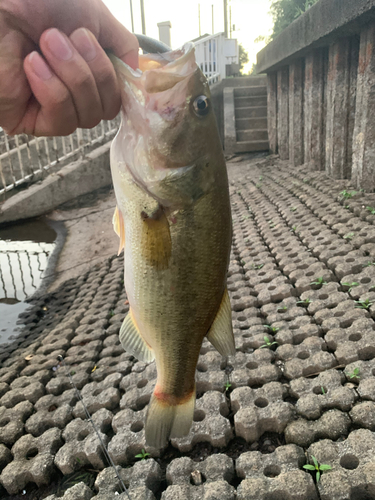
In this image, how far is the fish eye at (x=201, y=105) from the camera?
151 centimetres

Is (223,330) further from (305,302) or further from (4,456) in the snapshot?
(305,302)

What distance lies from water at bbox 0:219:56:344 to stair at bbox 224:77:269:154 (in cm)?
639

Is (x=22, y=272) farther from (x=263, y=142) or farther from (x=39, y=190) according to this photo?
(x=263, y=142)

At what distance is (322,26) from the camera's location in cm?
614

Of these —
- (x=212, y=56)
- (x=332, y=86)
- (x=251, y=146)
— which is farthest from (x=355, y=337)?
(x=212, y=56)

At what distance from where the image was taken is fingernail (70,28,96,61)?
1.31 metres

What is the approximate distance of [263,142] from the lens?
492 inches

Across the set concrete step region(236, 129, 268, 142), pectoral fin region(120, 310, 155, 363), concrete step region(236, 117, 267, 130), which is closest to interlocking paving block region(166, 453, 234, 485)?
pectoral fin region(120, 310, 155, 363)

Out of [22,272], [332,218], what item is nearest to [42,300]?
[22,272]

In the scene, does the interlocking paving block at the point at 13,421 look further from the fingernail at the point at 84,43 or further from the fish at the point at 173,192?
the fingernail at the point at 84,43

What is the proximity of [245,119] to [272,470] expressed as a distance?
39.7ft

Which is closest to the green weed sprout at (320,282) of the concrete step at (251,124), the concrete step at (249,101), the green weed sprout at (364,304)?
the green weed sprout at (364,304)

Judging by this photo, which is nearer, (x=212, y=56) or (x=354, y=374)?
(x=354, y=374)

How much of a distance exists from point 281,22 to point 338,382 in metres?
24.1
